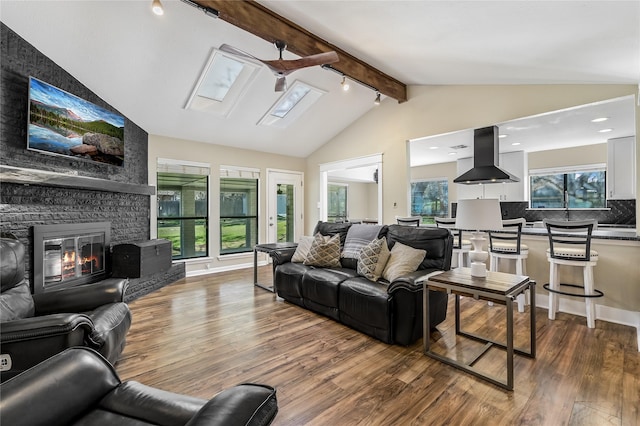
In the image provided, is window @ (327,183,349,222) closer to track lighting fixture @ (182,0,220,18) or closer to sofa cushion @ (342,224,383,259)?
sofa cushion @ (342,224,383,259)

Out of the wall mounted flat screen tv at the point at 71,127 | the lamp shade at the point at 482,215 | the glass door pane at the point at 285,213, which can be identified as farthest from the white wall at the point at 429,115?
the wall mounted flat screen tv at the point at 71,127

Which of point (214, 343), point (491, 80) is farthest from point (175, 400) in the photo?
point (491, 80)

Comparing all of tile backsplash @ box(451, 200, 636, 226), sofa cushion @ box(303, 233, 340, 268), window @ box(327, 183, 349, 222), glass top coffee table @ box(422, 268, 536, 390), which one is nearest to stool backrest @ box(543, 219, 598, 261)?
glass top coffee table @ box(422, 268, 536, 390)

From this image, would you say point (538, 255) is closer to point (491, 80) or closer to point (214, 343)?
point (491, 80)

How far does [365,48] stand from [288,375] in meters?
3.70

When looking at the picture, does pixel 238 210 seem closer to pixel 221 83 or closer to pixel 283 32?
pixel 221 83

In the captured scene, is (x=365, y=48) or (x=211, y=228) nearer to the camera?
(x=365, y=48)

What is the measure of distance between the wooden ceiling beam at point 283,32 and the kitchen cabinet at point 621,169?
457 cm

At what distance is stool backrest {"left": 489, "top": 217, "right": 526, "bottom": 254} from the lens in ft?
11.3

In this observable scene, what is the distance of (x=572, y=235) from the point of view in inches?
125

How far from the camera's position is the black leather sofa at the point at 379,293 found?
263 centimetres

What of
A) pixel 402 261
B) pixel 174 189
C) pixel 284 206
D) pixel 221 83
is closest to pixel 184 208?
pixel 174 189

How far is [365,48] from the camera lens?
12.0ft

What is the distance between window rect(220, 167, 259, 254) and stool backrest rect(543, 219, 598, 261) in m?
5.14
